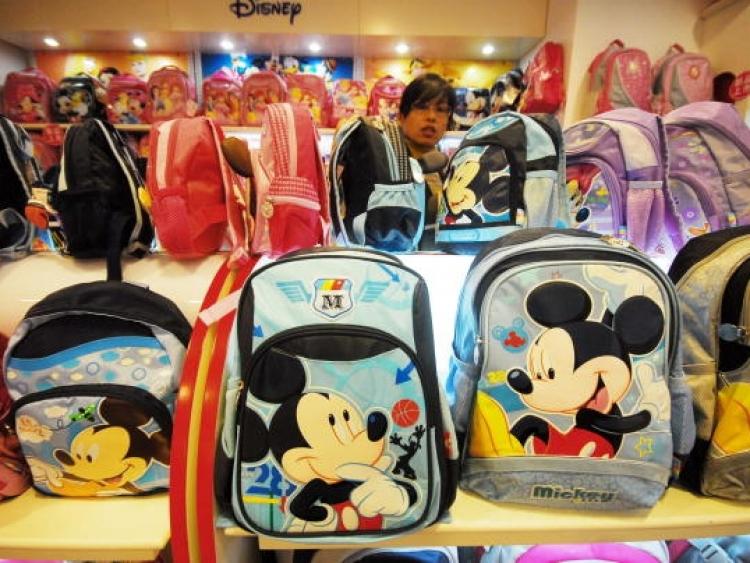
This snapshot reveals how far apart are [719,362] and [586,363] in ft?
0.77

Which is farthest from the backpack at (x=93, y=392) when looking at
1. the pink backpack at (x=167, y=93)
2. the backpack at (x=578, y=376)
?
the pink backpack at (x=167, y=93)

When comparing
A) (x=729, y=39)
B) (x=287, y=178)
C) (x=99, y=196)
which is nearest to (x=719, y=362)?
(x=287, y=178)

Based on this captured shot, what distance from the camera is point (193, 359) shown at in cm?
56

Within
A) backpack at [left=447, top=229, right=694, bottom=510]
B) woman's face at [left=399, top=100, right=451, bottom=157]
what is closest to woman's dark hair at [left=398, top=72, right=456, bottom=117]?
woman's face at [left=399, top=100, right=451, bottom=157]

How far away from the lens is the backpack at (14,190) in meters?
0.73

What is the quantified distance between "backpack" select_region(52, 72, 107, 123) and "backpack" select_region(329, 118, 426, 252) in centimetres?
236

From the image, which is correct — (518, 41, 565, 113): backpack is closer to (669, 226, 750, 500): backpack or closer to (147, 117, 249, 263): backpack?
(669, 226, 750, 500): backpack

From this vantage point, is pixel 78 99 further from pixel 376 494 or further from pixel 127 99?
pixel 376 494

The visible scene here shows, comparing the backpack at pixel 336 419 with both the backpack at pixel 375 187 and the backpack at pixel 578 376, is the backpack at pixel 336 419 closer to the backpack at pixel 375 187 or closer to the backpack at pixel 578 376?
the backpack at pixel 578 376

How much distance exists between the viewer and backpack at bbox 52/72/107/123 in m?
2.27

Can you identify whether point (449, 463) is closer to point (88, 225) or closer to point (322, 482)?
point (322, 482)

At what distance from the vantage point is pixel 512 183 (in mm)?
716

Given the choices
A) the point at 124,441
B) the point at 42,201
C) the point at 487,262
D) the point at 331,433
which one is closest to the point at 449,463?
the point at 331,433

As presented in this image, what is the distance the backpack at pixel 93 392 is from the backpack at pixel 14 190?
23 centimetres
